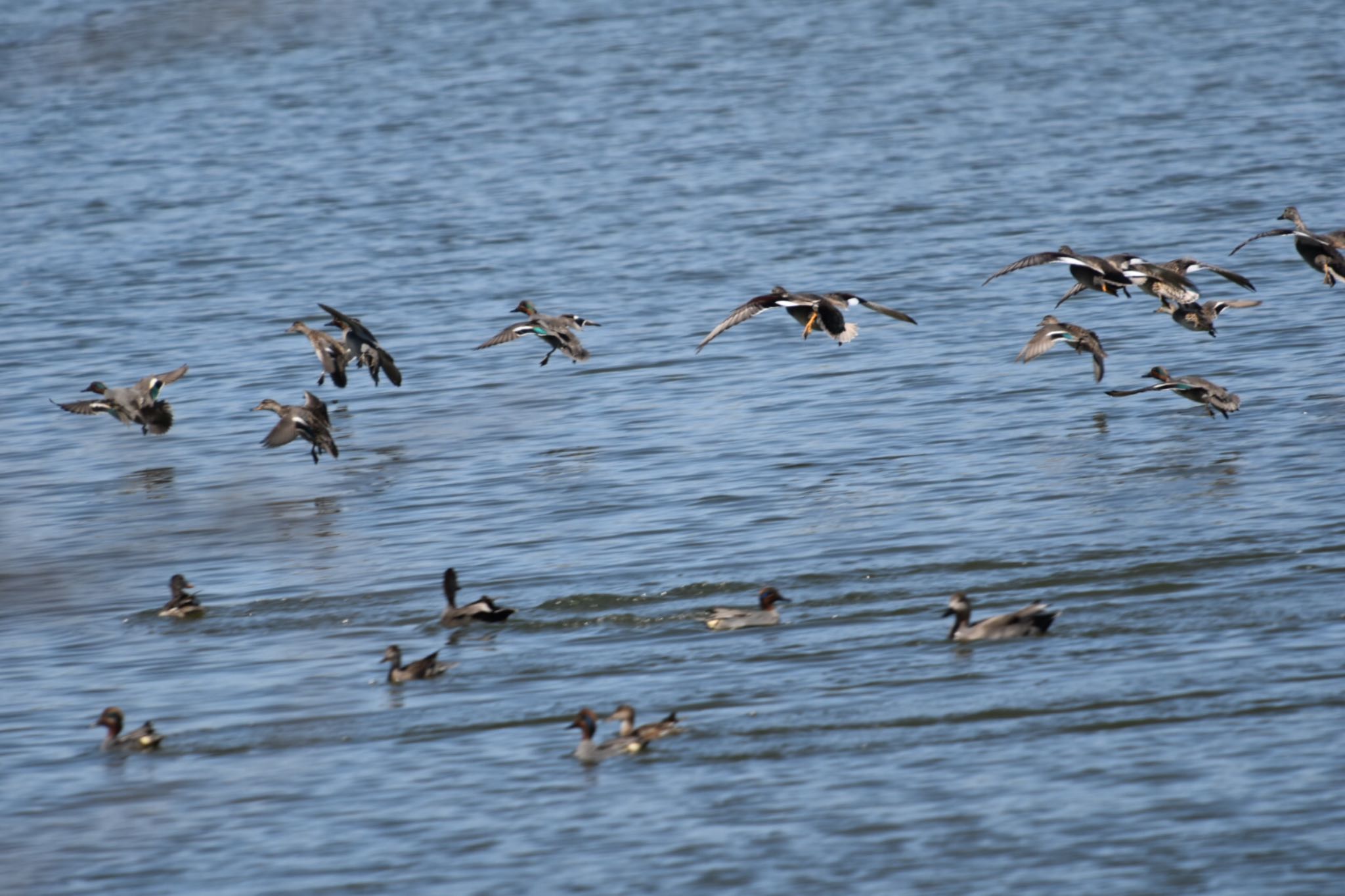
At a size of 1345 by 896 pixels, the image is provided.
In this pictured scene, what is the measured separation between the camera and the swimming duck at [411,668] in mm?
15203

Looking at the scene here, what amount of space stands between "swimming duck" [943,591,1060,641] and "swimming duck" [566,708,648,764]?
8.85 feet

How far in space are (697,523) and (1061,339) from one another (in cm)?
492

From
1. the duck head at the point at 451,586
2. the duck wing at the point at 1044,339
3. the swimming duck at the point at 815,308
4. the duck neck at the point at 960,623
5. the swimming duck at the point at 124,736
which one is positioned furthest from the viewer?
the duck wing at the point at 1044,339

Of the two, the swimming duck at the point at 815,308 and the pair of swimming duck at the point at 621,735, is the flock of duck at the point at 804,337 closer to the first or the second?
the swimming duck at the point at 815,308

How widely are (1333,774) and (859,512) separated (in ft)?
23.7

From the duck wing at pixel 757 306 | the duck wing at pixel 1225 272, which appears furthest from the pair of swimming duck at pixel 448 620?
the duck wing at pixel 1225 272

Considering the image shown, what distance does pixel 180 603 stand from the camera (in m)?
17.5

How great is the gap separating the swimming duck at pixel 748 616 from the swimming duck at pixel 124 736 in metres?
4.14

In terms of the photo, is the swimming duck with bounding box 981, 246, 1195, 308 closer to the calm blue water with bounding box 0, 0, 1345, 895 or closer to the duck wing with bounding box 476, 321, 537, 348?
the calm blue water with bounding box 0, 0, 1345, 895

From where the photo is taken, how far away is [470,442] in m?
23.8

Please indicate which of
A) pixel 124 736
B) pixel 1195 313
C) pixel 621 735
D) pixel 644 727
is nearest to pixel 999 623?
pixel 644 727

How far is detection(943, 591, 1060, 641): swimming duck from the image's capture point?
49.4 ft

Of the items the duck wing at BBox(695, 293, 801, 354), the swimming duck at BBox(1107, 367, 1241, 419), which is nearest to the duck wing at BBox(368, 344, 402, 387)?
the duck wing at BBox(695, 293, 801, 354)

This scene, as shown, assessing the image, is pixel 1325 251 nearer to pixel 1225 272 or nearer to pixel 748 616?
pixel 1225 272
